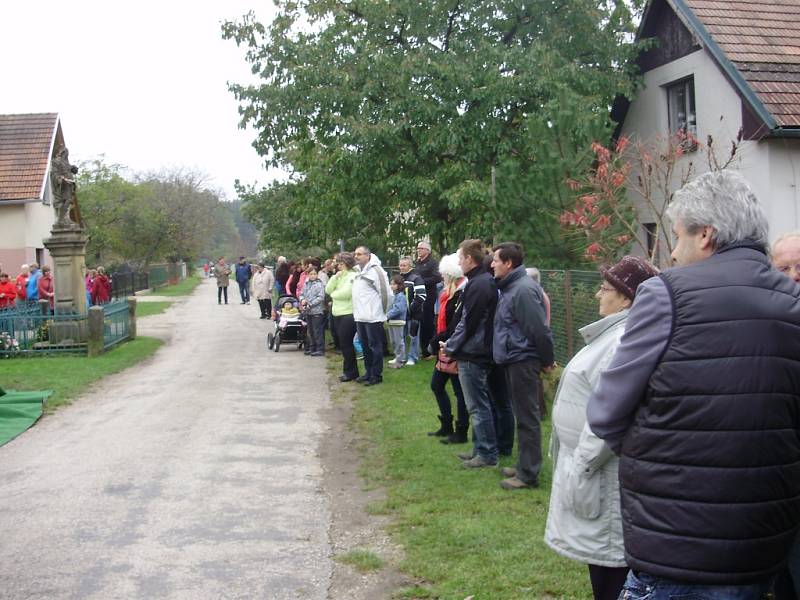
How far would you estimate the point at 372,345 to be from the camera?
13.3 meters

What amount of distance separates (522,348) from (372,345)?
20.9ft

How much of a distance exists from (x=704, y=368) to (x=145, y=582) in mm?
3978

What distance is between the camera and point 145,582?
545cm

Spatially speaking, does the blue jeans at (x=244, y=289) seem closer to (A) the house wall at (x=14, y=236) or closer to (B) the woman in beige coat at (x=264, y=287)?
(A) the house wall at (x=14, y=236)

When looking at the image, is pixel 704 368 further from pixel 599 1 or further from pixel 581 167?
pixel 599 1

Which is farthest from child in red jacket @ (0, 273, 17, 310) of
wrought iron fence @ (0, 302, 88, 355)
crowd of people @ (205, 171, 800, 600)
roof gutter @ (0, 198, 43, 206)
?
crowd of people @ (205, 171, 800, 600)

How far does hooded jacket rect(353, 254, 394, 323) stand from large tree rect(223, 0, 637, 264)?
3167 millimetres

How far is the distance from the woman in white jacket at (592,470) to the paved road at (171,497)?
6.56 feet

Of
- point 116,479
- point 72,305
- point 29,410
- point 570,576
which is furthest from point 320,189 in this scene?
point 570,576

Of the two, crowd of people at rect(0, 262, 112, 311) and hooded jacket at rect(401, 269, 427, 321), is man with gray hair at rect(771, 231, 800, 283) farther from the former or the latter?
crowd of people at rect(0, 262, 112, 311)

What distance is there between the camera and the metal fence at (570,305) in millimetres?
10578

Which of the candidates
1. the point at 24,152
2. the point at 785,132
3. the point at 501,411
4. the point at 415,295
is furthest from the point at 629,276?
the point at 24,152

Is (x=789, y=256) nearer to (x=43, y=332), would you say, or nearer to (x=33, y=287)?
(x=43, y=332)

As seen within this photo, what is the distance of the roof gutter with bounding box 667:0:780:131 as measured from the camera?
Answer: 14484mm
